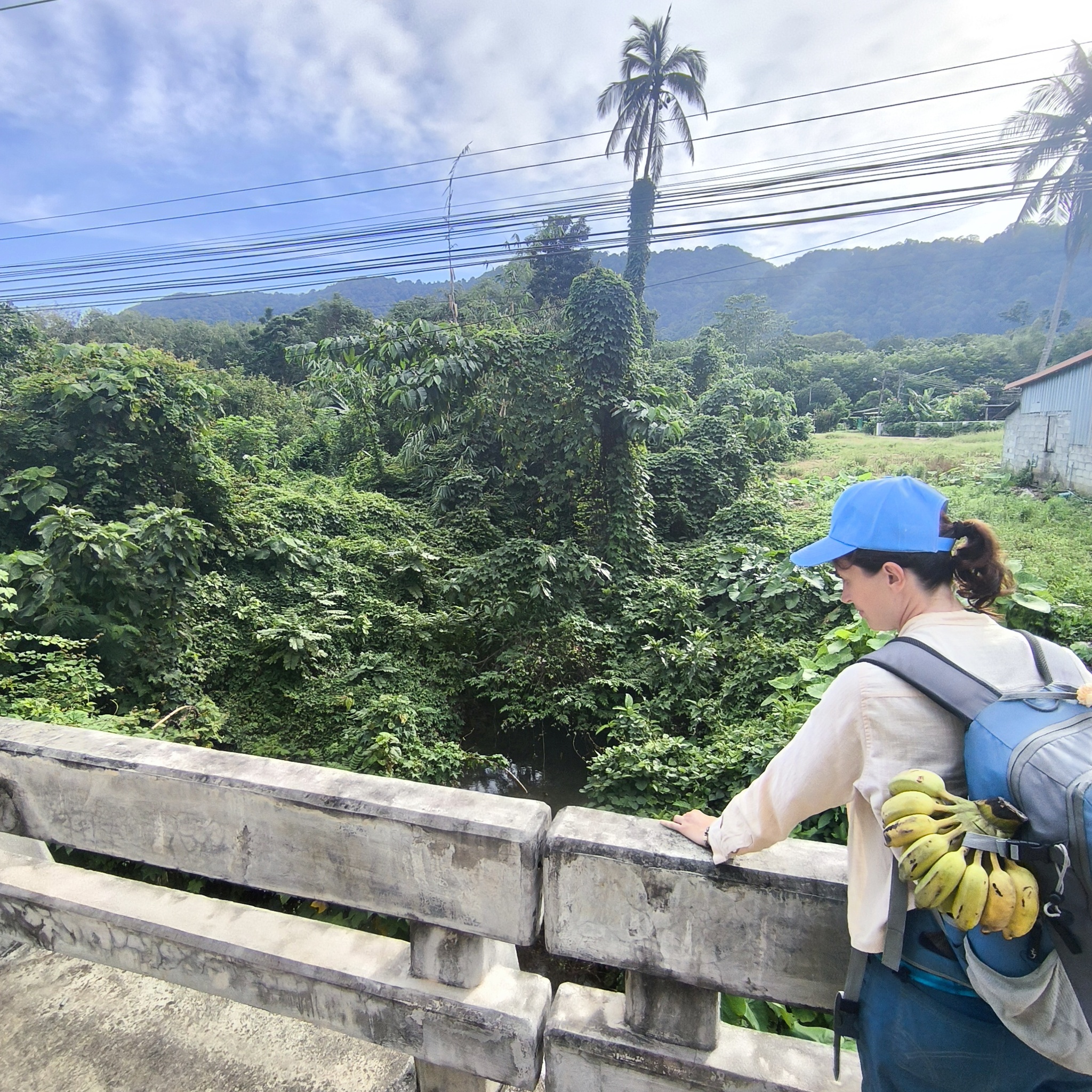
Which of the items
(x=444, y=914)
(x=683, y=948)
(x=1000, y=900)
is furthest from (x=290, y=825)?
(x=1000, y=900)

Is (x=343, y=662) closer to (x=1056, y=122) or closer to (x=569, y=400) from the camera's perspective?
(x=569, y=400)

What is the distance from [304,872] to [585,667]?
4.44m

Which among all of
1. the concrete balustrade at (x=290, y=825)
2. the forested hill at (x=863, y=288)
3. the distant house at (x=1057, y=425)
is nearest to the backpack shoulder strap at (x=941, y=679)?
the concrete balustrade at (x=290, y=825)

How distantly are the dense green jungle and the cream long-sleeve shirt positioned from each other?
6.46 ft

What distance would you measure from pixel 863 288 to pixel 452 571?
326 ft

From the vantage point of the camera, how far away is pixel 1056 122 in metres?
28.1

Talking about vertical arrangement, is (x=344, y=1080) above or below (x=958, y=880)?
below

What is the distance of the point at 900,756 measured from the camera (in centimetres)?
96

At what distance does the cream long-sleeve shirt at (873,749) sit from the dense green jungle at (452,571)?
1.97 metres

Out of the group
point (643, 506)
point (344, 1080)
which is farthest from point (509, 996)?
point (643, 506)

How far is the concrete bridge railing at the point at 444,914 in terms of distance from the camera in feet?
4.00

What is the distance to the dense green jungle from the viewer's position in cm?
424

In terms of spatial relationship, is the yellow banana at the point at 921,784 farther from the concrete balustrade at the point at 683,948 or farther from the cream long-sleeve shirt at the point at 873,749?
the concrete balustrade at the point at 683,948

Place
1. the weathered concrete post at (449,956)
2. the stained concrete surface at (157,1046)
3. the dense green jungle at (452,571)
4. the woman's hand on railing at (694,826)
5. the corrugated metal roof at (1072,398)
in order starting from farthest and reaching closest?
the corrugated metal roof at (1072,398) < the dense green jungle at (452,571) < the stained concrete surface at (157,1046) < the weathered concrete post at (449,956) < the woman's hand on railing at (694,826)
